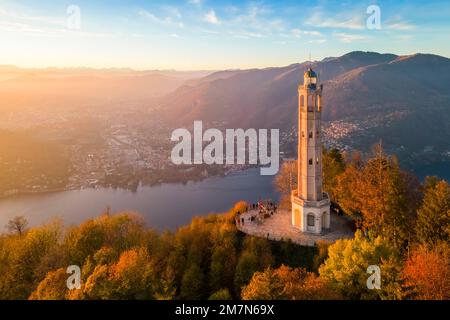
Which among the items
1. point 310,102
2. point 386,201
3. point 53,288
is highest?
point 310,102

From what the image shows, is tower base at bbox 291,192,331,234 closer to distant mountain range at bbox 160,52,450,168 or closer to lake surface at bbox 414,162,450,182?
lake surface at bbox 414,162,450,182

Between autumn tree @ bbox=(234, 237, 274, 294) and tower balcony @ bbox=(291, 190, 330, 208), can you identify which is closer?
autumn tree @ bbox=(234, 237, 274, 294)

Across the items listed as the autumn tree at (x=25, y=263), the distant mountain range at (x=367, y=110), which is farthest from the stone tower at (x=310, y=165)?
the distant mountain range at (x=367, y=110)

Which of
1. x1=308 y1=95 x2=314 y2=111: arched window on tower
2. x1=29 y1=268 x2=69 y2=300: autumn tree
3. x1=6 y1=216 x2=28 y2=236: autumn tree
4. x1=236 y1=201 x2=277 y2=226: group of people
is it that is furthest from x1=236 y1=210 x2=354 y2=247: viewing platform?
x1=6 y1=216 x2=28 y2=236: autumn tree

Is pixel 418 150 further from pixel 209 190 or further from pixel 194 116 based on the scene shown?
pixel 194 116

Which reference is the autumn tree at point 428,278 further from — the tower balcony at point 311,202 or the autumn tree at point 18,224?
the autumn tree at point 18,224

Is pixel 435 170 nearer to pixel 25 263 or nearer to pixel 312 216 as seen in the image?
pixel 312 216

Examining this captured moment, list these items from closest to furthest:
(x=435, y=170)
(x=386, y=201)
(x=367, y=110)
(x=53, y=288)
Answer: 1. (x=53, y=288)
2. (x=386, y=201)
3. (x=435, y=170)
4. (x=367, y=110)

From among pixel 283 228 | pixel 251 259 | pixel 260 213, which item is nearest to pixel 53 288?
pixel 251 259
